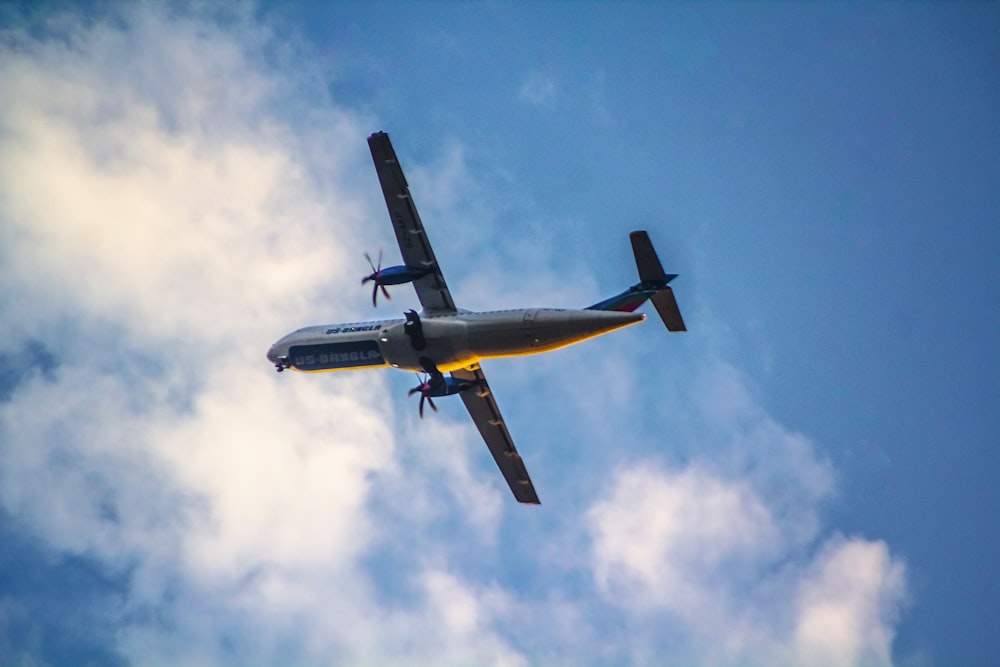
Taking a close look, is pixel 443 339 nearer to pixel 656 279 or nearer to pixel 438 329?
pixel 438 329

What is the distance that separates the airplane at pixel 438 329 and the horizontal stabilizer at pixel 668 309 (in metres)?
0.05

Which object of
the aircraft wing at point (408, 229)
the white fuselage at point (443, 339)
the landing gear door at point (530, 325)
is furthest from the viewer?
the aircraft wing at point (408, 229)

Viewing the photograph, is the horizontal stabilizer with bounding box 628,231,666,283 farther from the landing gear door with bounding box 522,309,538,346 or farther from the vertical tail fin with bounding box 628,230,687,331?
the landing gear door with bounding box 522,309,538,346

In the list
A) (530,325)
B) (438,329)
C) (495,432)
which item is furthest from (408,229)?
(495,432)

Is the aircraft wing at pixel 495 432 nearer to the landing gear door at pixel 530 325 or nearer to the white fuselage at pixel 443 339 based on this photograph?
the white fuselage at pixel 443 339

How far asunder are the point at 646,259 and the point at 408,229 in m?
11.3

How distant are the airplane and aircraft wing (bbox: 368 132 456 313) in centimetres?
5

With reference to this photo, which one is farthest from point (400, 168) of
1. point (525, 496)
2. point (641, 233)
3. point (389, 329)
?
point (525, 496)

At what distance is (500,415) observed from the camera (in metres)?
63.2

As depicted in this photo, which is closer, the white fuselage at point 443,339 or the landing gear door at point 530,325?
the white fuselage at point 443,339

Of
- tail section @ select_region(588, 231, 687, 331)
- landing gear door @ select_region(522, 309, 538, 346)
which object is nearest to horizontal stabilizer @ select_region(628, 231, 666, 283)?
tail section @ select_region(588, 231, 687, 331)

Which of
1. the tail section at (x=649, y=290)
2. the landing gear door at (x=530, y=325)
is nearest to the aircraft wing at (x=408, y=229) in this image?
the landing gear door at (x=530, y=325)

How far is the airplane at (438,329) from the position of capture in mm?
54031

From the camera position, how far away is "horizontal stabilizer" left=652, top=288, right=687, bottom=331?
5500 centimetres
